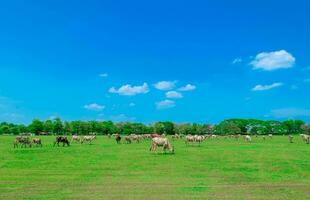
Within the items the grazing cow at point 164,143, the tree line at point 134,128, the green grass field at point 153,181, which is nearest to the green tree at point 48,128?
the tree line at point 134,128

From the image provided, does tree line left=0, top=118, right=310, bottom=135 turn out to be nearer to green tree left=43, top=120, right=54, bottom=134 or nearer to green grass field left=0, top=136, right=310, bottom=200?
green tree left=43, top=120, right=54, bottom=134

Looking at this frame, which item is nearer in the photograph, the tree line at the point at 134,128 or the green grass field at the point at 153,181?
the green grass field at the point at 153,181

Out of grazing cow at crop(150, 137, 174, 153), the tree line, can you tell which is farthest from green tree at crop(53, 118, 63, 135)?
grazing cow at crop(150, 137, 174, 153)

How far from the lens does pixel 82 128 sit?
18612 cm

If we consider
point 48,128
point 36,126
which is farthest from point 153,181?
point 36,126

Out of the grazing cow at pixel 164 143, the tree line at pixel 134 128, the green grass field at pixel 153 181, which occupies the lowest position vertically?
the green grass field at pixel 153 181

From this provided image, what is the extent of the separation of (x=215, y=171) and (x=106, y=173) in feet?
19.6

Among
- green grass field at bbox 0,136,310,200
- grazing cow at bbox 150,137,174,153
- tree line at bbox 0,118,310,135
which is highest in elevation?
tree line at bbox 0,118,310,135

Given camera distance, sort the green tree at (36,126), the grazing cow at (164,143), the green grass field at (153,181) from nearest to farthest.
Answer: the green grass field at (153,181) → the grazing cow at (164,143) → the green tree at (36,126)

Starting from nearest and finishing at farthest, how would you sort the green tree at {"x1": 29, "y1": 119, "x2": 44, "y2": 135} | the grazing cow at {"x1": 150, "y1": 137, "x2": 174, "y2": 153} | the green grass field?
the green grass field → the grazing cow at {"x1": 150, "y1": 137, "x2": 174, "y2": 153} → the green tree at {"x1": 29, "y1": 119, "x2": 44, "y2": 135}

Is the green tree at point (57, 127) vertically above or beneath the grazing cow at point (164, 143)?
above

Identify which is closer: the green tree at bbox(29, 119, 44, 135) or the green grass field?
the green grass field

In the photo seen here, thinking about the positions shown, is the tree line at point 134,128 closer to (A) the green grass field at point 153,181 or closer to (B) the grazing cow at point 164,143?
(B) the grazing cow at point 164,143

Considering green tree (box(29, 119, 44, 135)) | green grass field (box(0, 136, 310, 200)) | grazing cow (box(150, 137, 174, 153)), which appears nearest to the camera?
green grass field (box(0, 136, 310, 200))
